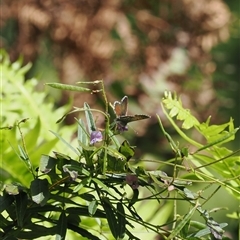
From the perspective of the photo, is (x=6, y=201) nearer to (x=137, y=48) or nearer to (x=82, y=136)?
(x=82, y=136)

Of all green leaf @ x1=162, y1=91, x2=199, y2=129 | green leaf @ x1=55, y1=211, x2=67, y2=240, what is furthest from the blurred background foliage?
green leaf @ x1=55, y1=211, x2=67, y2=240

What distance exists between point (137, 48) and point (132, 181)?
181 cm

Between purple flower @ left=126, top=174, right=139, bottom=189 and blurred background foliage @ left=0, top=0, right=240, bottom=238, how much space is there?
1.66 meters

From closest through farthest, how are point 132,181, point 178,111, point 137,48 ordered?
point 132,181
point 178,111
point 137,48

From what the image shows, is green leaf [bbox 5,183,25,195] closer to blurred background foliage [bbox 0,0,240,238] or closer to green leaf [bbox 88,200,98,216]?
green leaf [bbox 88,200,98,216]

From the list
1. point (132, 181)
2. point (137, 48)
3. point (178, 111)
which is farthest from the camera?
point (137, 48)

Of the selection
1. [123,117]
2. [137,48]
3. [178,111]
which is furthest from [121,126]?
[137,48]

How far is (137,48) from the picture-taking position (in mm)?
Result: 2246

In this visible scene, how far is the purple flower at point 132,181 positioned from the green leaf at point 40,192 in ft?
0.19

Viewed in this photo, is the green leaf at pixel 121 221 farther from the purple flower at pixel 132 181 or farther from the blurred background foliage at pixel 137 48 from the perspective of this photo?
the blurred background foliage at pixel 137 48

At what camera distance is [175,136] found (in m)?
2.16

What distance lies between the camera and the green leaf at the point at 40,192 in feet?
1.49

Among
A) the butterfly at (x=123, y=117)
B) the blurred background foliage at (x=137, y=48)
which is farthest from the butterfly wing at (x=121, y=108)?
the blurred background foliage at (x=137, y=48)

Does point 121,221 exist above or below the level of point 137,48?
above
